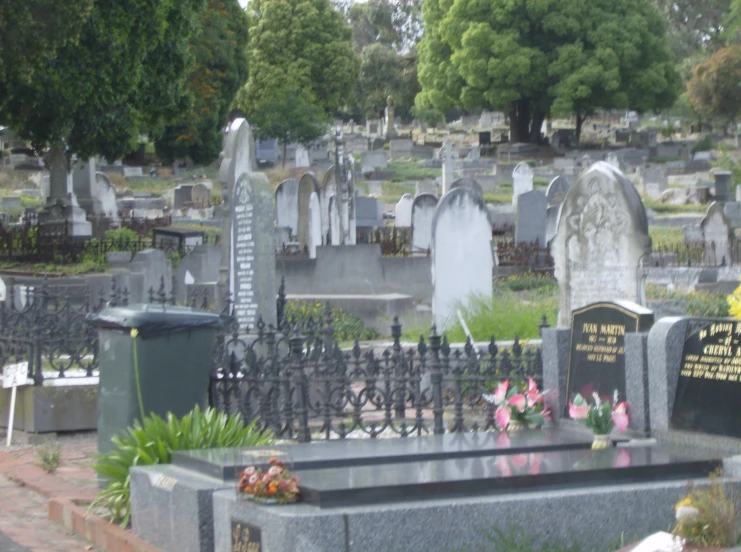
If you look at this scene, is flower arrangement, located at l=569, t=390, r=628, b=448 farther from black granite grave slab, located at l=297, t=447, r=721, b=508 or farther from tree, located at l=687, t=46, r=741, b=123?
tree, located at l=687, t=46, r=741, b=123

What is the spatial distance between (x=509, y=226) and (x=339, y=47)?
3707 centimetres

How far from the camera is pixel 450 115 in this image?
95.1m

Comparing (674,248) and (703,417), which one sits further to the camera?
(674,248)

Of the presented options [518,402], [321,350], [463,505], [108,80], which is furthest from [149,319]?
[108,80]

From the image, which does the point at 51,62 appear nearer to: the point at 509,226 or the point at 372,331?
the point at 372,331

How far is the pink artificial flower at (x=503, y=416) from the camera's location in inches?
313

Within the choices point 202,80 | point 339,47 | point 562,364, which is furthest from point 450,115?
point 562,364

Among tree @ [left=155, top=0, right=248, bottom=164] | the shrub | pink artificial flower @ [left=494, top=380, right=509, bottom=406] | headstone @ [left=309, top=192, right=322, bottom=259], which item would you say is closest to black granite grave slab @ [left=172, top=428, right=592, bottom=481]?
pink artificial flower @ [left=494, top=380, right=509, bottom=406]

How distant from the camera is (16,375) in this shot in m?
10.4

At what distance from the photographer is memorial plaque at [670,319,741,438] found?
662 centimetres

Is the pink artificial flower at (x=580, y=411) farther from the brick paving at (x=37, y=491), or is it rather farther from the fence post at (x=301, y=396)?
the brick paving at (x=37, y=491)

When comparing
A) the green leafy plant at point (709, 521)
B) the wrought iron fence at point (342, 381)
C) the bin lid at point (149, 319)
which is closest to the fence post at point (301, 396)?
the wrought iron fence at point (342, 381)

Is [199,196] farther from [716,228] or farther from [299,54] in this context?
[299,54]

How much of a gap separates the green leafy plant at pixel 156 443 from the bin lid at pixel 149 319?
2.60ft
